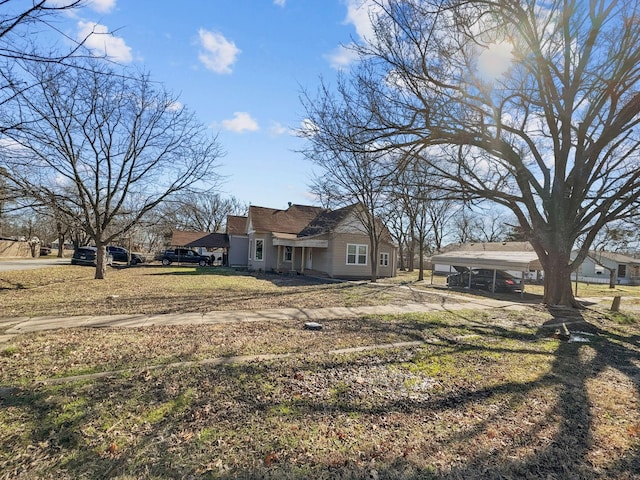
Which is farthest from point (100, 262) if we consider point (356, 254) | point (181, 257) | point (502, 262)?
point (502, 262)

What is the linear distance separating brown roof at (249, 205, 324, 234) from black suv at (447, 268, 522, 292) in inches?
466

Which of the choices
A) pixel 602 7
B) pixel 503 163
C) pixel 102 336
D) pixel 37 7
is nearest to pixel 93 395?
pixel 102 336

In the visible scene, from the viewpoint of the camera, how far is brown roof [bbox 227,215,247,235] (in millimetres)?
33156

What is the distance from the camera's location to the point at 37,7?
383 centimetres

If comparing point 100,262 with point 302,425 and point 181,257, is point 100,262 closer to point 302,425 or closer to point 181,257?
point 181,257

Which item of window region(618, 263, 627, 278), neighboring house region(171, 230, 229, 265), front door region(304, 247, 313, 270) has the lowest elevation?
window region(618, 263, 627, 278)

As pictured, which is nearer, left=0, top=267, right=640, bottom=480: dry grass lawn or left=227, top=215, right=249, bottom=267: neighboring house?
left=0, top=267, right=640, bottom=480: dry grass lawn

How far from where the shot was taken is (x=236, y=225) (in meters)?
33.9

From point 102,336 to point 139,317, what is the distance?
→ 1803 millimetres

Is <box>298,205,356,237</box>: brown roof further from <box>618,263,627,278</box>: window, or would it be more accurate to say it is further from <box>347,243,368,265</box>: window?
<box>618,263,627,278</box>: window

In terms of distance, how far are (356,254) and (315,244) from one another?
3236 mm

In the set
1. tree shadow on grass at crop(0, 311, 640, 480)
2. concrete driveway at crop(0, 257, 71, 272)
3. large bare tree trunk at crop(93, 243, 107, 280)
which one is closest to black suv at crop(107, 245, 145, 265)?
concrete driveway at crop(0, 257, 71, 272)

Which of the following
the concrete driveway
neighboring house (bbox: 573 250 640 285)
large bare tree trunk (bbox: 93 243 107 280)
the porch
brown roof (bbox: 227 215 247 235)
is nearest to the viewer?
large bare tree trunk (bbox: 93 243 107 280)

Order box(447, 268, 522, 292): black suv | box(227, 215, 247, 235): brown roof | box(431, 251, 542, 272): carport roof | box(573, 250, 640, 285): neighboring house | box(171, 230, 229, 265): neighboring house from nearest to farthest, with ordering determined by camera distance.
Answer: box(431, 251, 542, 272): carport roof → box(447, 268, 522, 292): black suv → box(227, 215, 247, 235): brown roof → box(171, 230, 229, 265): neighboring house → box(573, 250, 640, 285): neighboring house
